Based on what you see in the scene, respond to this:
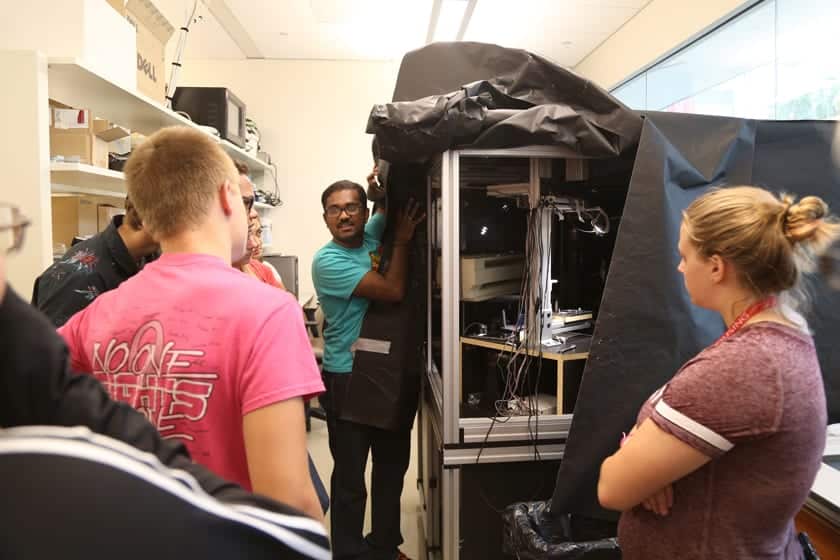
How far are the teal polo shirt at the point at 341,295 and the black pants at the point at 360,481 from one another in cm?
8

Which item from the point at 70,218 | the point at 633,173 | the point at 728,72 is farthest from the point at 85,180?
the point at 728,72

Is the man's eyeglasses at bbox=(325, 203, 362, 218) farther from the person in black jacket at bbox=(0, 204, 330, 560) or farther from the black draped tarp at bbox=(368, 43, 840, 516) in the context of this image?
the person in black jacket at bbox=(0, 204, 330, 560)

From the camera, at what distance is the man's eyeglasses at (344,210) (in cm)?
213

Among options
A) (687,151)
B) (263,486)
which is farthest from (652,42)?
(263,486)

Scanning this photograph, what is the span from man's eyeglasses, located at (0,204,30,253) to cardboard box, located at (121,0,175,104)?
2.20 meters

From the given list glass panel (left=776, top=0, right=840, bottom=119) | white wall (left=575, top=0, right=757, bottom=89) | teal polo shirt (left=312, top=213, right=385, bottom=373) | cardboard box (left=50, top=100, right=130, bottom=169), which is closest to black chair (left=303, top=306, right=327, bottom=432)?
teal polo shirt (left=312, top=213, right=385, bottom=373)

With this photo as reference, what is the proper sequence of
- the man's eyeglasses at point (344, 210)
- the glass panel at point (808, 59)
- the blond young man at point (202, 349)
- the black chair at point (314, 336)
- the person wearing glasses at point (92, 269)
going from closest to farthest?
the blond young man at point (202, 349), the person wearing glasses at point (92, 269), the man's eyeglasses at point (344, 210), the glass panel at point (808, 59), the black chair at point (314, 336)

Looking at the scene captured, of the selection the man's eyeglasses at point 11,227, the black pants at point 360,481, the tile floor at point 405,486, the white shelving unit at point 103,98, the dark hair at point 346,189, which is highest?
the white shelving unit at point 103,98

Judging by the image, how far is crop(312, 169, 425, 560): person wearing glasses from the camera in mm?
2041

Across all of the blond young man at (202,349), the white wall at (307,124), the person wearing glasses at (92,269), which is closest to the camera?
the blond young man at (202,349)

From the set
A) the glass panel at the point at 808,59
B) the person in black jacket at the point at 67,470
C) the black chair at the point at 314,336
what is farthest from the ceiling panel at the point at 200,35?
the person in black jacket at the point at 67,470

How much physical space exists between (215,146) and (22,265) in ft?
3.31

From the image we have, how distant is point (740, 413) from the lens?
2.83 ft

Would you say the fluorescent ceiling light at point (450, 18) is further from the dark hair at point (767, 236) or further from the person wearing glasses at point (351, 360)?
the dark hair at point (767, 236)
